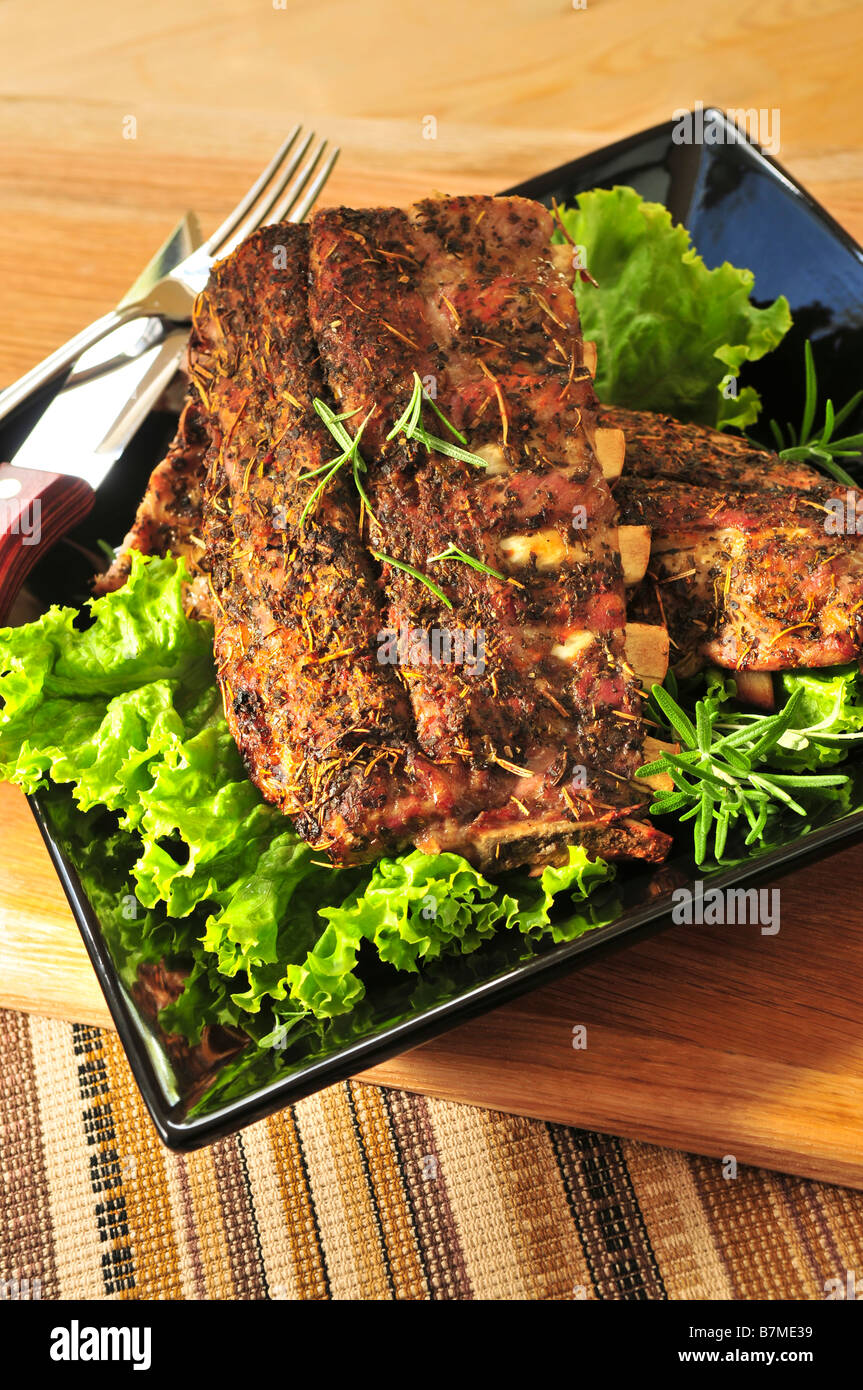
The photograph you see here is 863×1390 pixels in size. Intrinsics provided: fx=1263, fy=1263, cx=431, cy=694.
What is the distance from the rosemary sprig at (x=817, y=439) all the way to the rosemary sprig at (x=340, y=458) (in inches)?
57.4

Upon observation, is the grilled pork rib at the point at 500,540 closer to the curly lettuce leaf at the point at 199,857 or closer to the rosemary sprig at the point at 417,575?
the rosemary sprig at the point at 417,575

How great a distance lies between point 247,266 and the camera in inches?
136

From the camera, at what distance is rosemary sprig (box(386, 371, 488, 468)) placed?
3.04 metres

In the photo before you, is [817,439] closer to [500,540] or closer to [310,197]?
[500,540]

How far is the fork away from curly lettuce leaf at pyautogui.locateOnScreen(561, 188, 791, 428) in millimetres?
1025

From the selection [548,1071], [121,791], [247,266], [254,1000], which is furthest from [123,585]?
[548,1071]

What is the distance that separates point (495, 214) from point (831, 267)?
54.5 inches

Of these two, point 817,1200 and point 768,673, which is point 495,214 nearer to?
point 768,673

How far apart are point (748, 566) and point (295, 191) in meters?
2.34

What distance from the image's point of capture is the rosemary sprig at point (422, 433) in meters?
3.04

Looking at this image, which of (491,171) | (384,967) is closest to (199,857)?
(384,967)

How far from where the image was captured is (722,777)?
3.10 metres

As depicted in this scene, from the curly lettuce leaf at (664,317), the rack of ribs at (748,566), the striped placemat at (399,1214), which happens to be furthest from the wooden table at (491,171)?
the curly lettuce leaf at (664,317)

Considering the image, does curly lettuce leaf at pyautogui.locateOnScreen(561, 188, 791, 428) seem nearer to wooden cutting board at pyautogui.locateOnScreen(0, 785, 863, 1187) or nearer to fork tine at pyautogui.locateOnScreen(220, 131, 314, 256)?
fork tine at pyautogui.locateOnScreen(220, 131, 314, 256)
